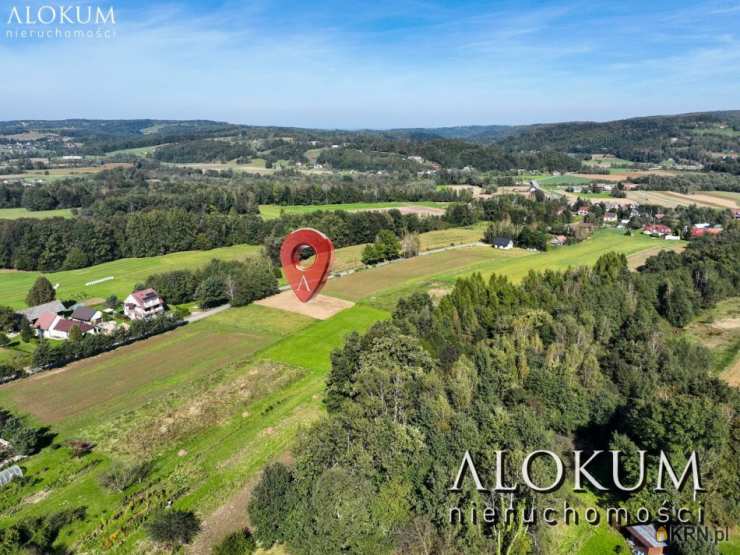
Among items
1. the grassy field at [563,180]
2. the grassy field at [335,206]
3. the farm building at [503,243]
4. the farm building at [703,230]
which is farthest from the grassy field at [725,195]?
the grassy field at [335,206]

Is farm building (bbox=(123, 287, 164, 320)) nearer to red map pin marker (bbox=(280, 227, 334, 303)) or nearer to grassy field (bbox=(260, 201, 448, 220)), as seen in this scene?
red map pin marker (bbox=(280, 227, 334, 303))

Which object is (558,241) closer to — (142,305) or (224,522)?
(142,305)

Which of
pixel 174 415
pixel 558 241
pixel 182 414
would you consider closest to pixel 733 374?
pixel 182 414

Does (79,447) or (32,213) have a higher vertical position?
(32,213)

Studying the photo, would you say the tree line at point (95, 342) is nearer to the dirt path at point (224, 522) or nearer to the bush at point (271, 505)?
the dirt path at point (224, 522)

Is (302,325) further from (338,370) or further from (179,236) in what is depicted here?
(179,236)

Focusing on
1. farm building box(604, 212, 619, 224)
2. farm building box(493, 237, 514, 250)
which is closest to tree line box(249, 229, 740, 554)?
farm building box(493, 237, 514, 250)

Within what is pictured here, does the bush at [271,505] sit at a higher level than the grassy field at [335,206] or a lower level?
lower

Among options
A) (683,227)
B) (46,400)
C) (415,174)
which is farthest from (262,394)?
(415,174)
